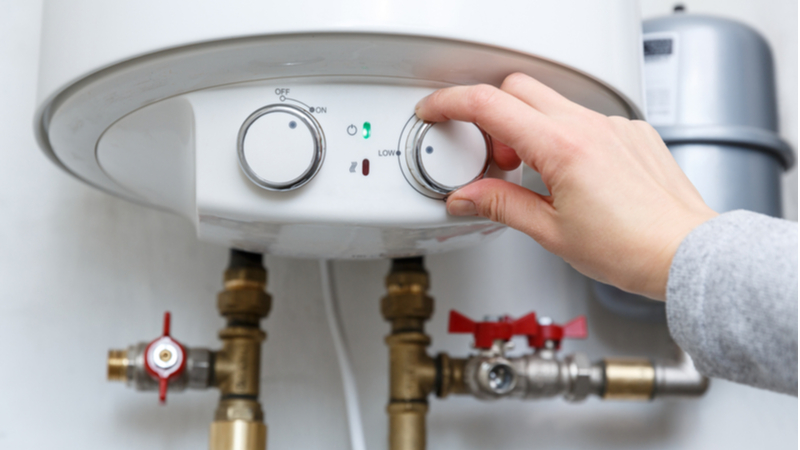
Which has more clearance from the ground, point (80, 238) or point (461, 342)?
point (80, 238)

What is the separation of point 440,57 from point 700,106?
1.20 ft

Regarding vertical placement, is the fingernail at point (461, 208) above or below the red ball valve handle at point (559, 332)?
above

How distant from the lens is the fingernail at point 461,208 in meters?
0.41

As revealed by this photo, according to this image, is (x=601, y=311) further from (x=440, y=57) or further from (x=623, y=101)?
(x=440, y=57)

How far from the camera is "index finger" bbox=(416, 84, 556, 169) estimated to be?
375 millimetres

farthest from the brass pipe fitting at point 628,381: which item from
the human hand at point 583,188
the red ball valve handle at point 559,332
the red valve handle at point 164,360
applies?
the red valve handle at point 164,360

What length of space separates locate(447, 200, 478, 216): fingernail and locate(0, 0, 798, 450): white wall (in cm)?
35

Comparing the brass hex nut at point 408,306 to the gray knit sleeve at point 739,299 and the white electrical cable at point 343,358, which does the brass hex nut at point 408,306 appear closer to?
the white electrical cable at point 343,358

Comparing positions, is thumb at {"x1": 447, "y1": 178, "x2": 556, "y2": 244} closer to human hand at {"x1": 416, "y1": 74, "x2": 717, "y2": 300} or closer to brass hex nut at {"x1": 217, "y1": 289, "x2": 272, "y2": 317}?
human hand at {"x1": 416, "y1": 74, "x2": 717, "y2": 300}

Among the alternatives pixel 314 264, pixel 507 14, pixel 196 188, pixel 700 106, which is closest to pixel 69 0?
pixel 196 188

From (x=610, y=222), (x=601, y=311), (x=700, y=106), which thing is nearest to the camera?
(x=610, y=222)

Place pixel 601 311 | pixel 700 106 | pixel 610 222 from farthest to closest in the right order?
pixel 601 311 < pixel 700 106 < pixel 610 222

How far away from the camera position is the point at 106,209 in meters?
0.70

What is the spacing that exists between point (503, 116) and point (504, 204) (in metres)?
0.06
